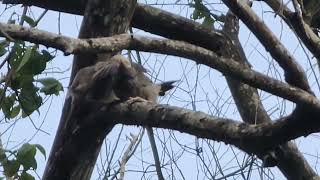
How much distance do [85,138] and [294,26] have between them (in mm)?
1057

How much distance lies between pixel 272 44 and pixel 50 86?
1.05m

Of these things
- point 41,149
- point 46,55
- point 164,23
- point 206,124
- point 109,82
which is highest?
point 164,23

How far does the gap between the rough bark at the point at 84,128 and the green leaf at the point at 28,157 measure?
110 mm

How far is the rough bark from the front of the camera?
303 cm

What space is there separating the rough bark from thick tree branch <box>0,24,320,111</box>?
0.57 m

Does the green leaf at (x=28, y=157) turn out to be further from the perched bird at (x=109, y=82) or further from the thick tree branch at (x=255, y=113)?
the thick tree branch at (x=255, y=113)

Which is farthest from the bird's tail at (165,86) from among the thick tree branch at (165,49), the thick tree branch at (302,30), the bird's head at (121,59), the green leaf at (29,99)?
the thick tree branch at (302,30)

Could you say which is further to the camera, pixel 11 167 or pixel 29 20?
pixel 29 20

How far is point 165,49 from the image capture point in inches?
98.7

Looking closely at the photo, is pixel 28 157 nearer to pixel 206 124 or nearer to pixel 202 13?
pixel 206 124

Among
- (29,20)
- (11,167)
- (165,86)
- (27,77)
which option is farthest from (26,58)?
(165,86)

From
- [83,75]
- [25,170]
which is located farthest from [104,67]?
[25,170]

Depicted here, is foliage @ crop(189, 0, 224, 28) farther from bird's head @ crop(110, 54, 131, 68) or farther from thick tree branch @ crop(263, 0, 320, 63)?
thick tree branch @ crop(263, 0, 320, 63)

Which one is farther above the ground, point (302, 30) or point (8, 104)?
point (8, 104)
